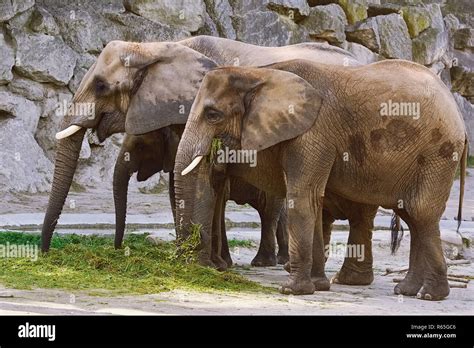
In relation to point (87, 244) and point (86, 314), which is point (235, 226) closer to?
point (87, 244)

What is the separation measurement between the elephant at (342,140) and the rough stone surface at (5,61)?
9.63 meters

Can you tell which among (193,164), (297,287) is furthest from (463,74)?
(297,287)

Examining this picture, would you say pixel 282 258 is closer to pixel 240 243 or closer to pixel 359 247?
pixel 240 243

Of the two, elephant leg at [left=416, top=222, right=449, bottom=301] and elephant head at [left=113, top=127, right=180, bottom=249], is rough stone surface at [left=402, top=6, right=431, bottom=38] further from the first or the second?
elephant leg at [left=416, top=222, right=449, bottom=301]

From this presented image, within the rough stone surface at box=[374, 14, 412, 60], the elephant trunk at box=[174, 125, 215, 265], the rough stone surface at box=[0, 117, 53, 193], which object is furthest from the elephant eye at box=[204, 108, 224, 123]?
the rough stone surface at box=[374, 14, 412, 60]

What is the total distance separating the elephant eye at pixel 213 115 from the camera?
29.2 feet

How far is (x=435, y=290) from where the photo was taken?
872 centimetres

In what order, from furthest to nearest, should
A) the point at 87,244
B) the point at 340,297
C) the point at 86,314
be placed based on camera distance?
the point at 87,244, the point at 340,297, the point at 86,314

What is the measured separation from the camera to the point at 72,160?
33.8 feet

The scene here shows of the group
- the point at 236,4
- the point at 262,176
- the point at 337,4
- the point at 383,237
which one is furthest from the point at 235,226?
the point at 337,4

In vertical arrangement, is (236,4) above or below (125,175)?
above

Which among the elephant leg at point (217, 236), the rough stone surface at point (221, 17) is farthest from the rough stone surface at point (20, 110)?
the elephant leg at point (217, 236)

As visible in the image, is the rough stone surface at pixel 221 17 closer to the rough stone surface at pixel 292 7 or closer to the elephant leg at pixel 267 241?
the rough stone surface at pixel 292 7

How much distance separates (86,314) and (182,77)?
12.3ft
